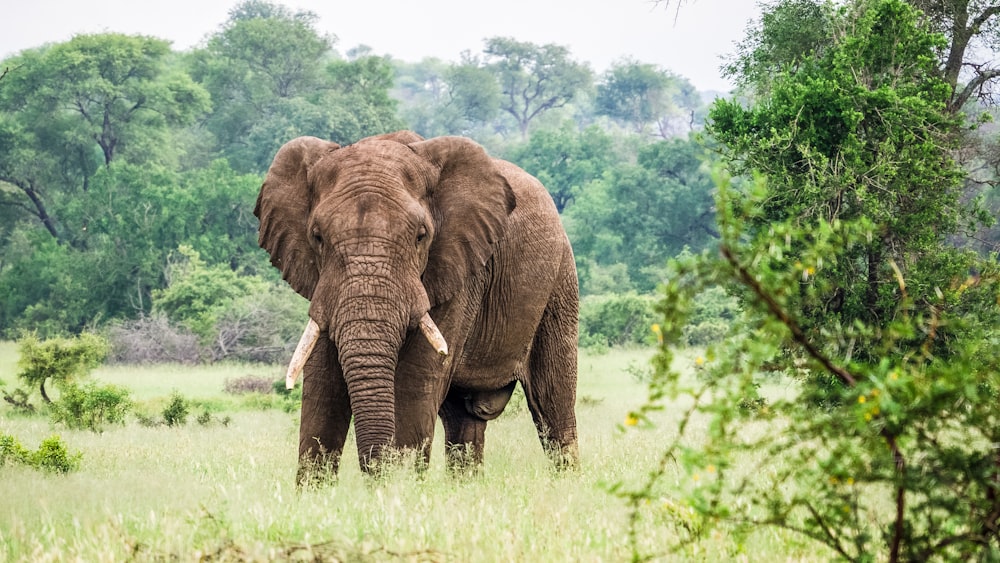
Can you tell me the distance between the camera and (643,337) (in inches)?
1251

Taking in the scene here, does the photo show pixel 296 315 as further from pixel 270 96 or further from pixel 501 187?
pixel 270 96

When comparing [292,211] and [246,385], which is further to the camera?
[246,385]

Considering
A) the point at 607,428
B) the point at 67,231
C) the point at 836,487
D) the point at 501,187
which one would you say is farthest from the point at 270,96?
the point at 836,487

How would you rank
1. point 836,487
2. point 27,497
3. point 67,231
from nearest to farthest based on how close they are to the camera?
point 836,487 → point 27,497 → point 67,231

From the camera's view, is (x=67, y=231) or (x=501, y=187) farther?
(x=67, y=231)

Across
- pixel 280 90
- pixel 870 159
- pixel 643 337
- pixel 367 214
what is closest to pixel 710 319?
pixel 643 337

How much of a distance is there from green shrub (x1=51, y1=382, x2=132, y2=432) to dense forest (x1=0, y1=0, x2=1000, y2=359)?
7.30 m

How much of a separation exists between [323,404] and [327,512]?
83.3 inches

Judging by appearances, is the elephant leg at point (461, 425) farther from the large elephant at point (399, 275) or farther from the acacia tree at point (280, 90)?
the acacia tree at point (280, 90)

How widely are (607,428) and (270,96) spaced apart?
4540 cm

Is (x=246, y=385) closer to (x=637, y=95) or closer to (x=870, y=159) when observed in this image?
(x=870, y=159)

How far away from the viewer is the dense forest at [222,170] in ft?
92.3

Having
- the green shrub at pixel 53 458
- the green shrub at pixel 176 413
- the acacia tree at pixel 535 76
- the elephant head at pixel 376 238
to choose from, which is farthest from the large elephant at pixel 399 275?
the acacia tree at pixel 535 76

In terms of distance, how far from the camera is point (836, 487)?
14.9 ft
